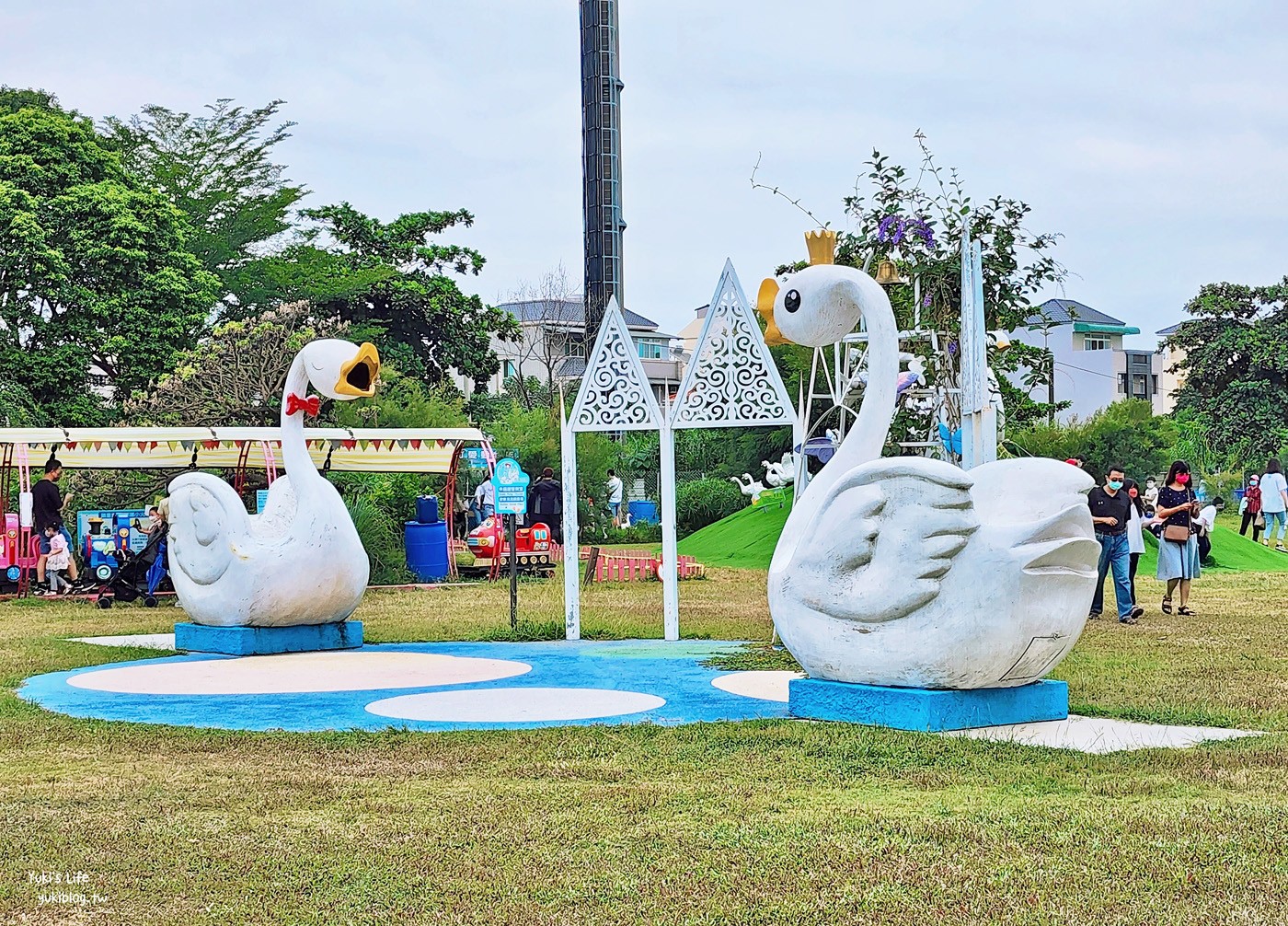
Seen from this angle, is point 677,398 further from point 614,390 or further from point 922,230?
point 922,230

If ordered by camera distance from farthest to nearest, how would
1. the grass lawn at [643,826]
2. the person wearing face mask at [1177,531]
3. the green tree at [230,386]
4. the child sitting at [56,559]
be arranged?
the green tree at [230,386] → the child sitting at [56,559] → the person wearing face mask at [1177,531] → the grass lawn at [643,826]

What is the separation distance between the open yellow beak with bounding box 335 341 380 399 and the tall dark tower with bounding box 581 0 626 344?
1838 centimetres

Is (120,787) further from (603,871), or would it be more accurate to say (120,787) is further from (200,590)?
(200,590)

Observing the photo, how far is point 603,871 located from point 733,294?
8.51m

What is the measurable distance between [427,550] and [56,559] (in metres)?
4.95

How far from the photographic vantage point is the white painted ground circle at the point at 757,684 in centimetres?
924

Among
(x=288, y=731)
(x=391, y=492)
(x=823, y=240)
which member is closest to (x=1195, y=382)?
(x=391, y=492)

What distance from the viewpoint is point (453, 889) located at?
15.4ft

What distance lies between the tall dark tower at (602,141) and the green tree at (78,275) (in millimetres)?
9444

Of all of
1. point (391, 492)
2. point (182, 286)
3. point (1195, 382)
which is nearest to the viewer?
point (391, 492)

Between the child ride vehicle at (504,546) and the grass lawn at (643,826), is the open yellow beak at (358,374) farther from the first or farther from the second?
the child ride vehicle at (504,546)

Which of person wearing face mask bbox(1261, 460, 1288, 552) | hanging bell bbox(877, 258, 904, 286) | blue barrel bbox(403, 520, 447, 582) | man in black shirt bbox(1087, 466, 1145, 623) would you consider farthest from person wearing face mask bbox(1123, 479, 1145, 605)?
person wearing face mask bbox(1261, 460, 1288, 552)

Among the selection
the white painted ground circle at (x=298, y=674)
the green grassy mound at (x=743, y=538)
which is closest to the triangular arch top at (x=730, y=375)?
the white painted ground circle at (x=298, y=674)

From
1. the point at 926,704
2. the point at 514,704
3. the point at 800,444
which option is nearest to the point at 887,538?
the point at 926,704
